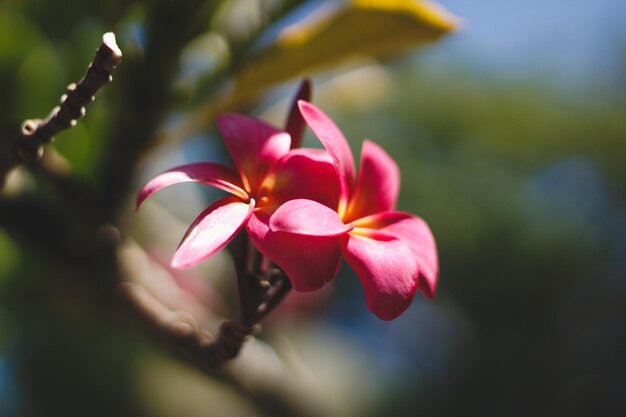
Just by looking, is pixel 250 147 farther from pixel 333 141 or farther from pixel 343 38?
pixel 343 38

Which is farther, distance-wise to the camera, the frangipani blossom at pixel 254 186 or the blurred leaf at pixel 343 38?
the blurred leaf at pixel 343 38

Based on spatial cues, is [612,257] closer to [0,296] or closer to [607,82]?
[607,82]

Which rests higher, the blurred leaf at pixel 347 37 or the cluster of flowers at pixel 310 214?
the blurred leaf at pixel 347 37

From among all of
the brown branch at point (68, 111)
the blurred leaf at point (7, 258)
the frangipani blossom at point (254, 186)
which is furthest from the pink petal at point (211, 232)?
the blurred leaf at point (7, 258)

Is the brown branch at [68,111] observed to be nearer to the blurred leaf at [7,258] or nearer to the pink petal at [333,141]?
the pink petal at [333,141]

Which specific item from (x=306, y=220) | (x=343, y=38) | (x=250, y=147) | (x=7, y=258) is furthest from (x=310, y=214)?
(x=7, y=258)

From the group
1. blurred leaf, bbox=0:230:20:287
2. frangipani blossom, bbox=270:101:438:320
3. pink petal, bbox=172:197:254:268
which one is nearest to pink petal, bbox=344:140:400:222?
frangipani blossom, bbox=270:101:438:320

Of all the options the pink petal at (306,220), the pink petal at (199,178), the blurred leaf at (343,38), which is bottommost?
the pink petal at (306,220)
